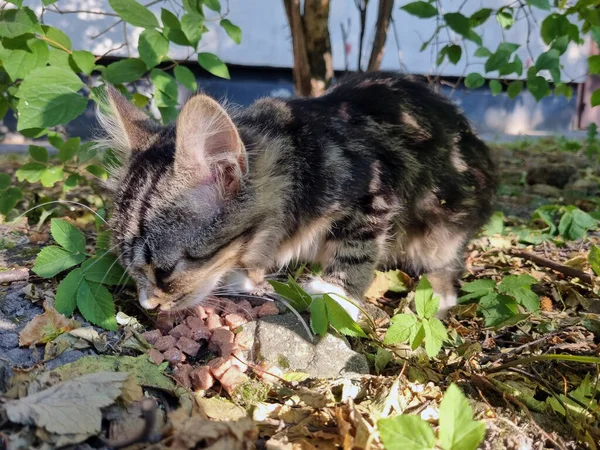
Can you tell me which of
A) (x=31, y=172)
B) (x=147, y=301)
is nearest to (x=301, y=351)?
(x=147, y=301)

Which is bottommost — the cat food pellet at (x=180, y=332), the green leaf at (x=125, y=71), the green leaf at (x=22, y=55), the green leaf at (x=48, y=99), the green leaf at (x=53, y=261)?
the cat food pellet at (x=180, y=332)

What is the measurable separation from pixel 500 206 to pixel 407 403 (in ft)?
10.8

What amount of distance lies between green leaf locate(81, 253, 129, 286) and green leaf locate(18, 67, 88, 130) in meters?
0.70

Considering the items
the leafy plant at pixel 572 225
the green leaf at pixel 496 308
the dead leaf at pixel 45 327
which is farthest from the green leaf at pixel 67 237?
the leafy plant at pixel 572 225

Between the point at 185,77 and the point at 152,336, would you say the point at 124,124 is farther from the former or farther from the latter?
the point at 152,336

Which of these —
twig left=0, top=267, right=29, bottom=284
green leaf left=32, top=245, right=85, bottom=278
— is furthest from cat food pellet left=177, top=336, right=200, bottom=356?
twig left=0, top=267, right=29, bottom=284

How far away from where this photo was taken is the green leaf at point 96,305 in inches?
84.8

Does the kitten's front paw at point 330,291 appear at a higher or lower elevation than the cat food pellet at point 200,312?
lower

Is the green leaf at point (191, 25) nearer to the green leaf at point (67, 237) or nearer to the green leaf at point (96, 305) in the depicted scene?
the green leaf at point (67, 237)

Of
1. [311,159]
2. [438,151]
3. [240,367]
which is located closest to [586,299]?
[438,151]

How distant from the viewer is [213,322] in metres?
2.37

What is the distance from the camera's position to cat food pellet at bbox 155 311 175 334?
231cm

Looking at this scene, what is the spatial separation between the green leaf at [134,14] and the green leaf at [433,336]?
2.02 meters

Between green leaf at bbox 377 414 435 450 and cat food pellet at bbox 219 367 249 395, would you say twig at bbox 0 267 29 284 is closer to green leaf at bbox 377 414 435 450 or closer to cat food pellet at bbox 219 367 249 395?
cat food pellet at bbox 219 367 249 395
